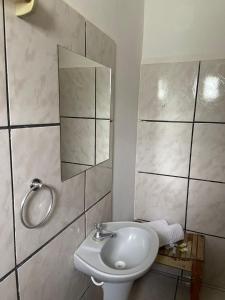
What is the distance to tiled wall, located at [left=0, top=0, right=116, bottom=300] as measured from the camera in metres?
0.61

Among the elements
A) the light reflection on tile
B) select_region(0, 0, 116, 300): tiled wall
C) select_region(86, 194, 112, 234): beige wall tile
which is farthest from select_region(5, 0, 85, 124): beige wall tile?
the light reflection on tile

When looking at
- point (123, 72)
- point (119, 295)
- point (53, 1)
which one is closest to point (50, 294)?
point (119, 295)

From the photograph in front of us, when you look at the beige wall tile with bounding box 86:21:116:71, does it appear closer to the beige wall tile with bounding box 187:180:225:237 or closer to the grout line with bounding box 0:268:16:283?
the grout line with bounding box 0:268:16:283

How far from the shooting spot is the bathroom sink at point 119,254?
91 cm

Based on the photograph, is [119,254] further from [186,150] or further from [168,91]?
[168,91]

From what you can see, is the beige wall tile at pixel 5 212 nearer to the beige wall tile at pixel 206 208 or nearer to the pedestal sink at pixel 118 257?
the pedestal sink at pixel 118 257

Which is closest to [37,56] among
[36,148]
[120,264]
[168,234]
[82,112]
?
[36,148]

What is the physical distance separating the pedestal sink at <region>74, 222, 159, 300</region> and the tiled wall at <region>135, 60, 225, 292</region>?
54 cm

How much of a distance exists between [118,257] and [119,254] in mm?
17

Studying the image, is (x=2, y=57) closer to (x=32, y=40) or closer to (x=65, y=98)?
(x=32, y=40)

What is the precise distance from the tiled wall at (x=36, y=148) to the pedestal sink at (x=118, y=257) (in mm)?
85

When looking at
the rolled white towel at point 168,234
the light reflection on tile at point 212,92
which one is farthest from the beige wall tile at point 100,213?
the light reflection on tile at point 212,92

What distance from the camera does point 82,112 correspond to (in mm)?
1039

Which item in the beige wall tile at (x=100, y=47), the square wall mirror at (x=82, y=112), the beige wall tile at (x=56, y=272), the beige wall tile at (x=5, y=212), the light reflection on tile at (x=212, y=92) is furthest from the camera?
the light reflection on tile at (x=212, y=92)
